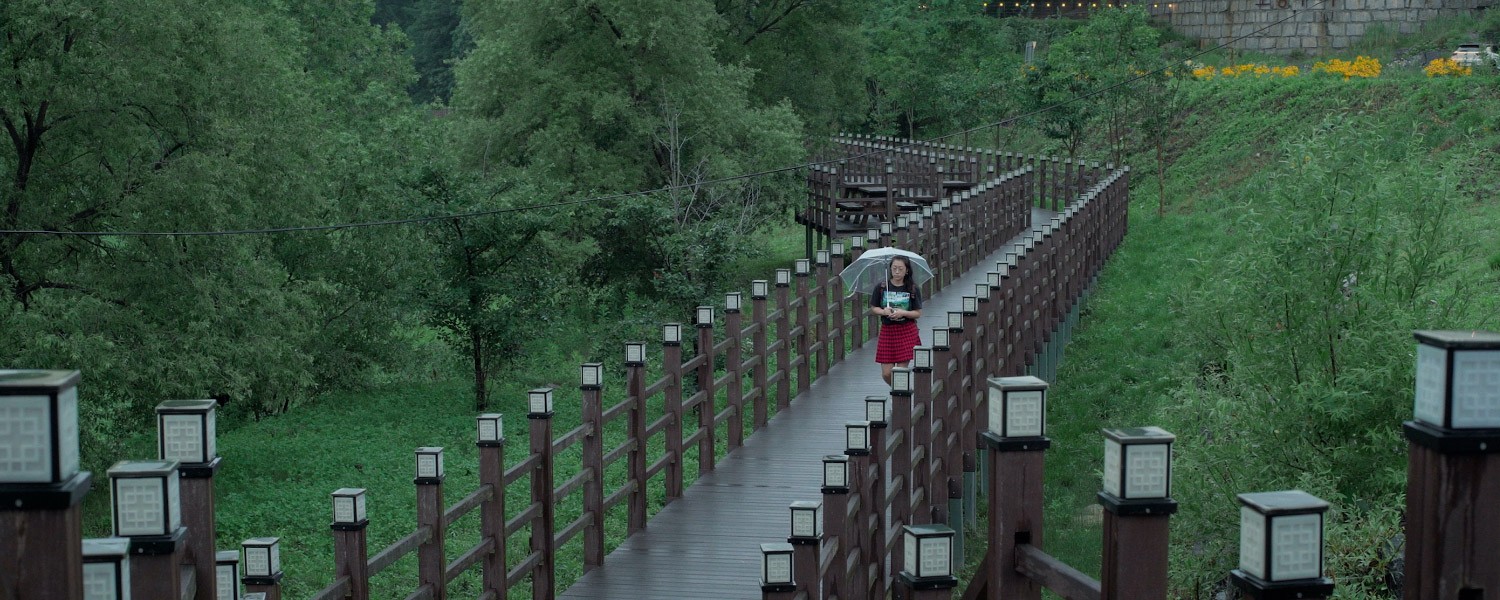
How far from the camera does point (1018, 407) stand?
12.7 ft

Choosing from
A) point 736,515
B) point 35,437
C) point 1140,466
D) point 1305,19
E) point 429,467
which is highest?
point 1305,19

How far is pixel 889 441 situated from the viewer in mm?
8258

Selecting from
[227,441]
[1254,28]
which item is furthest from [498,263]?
[1254,28]

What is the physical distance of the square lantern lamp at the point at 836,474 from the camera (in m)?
6.87

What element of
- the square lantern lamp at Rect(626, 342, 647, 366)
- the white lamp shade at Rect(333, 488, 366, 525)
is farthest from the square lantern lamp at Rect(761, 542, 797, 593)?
the square lantern lamp at Rect(626, 342, 647, 366)

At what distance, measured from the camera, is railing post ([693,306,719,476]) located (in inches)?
431

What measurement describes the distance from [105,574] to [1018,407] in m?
2.14

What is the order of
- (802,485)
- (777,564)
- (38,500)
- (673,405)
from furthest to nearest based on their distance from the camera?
(673,405), (802,485), (777,564), (38,500)

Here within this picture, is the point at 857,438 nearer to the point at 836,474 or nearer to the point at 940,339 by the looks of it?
the point at 836,474

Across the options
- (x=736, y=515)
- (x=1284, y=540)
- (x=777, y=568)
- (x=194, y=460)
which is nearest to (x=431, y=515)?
(x=777, y=568)

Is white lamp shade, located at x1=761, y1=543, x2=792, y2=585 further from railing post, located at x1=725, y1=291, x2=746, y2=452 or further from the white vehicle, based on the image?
→ the white vehicle

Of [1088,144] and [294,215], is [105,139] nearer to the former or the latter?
[294,215]

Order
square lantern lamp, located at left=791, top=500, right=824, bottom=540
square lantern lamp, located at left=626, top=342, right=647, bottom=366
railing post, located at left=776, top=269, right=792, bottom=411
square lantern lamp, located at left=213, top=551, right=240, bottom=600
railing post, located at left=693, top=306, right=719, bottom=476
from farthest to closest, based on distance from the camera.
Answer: railing post, located at left=776, top=269, right=792, bottom=411
railing post, located at left=693, top=306, right=719, bottom=476
square lantern lamp, located at left=626, top=342, right=647, bottom=366
square lantern lamp, located at left=791, top=500, right=824, bottom=540
square lantern lamp, located at left=213, top=551, right=240, bottom=600

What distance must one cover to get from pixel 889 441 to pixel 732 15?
92.9ft
